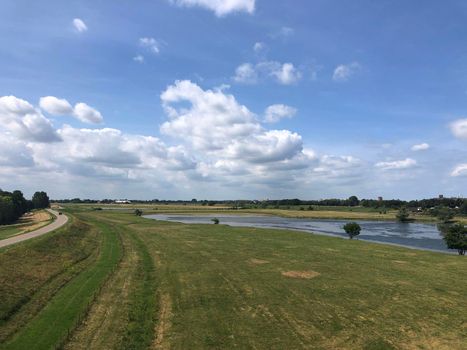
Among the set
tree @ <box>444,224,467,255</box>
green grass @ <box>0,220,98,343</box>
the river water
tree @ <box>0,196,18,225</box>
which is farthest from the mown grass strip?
tree @ <box>0,196,18,225</box>

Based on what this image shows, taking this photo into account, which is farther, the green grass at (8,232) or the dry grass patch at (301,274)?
the green grass at (8,232)

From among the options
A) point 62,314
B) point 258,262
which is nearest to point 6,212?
point 258,262

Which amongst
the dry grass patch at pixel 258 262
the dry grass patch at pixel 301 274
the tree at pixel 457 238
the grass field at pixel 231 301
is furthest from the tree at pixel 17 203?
the tree at pixel 457 238

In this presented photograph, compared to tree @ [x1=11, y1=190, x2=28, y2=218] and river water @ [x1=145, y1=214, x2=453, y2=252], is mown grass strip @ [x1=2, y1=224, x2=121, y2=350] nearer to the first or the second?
river water @ [x1=145, y1=214, x2=453, y2=252]

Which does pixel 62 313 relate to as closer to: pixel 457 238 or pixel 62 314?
pixel 62 314

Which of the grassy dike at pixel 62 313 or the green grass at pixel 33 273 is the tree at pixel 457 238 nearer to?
the grassy dike at pixel 62 313

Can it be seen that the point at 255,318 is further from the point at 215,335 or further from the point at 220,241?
the point at 220,241
